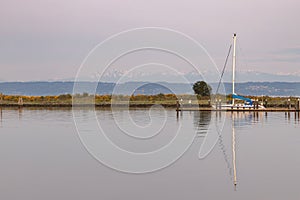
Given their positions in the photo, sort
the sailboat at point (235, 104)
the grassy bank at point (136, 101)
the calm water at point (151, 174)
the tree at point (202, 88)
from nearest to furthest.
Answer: the calm water at point (151, 174) < the sailboat at point (235, 104) < the grassy bank at point (136, 101) < the tree at point (202, 88)

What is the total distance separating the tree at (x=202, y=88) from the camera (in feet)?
227

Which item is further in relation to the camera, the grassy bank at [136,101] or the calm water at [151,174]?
the grassy bank at [136,101]

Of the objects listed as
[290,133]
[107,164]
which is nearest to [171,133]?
[290,133]

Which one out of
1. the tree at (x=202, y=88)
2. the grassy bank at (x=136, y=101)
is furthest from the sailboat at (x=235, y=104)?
the tree at (x=202, y=88)

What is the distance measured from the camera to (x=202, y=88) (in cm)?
6988

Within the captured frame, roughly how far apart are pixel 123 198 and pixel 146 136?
1388 centimetres

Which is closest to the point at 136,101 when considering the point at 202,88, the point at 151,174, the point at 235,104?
the point at 202,88

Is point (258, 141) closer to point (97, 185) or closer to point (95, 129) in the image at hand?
point (95, 129)

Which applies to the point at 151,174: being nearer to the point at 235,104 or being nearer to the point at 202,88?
the point at 235,104

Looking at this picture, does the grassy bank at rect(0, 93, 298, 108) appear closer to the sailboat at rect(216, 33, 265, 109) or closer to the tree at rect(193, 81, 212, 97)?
the tree at rect(193, 81, 212, 97)

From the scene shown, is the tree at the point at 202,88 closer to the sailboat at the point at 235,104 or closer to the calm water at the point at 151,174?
the sailboat at the point at 235,104

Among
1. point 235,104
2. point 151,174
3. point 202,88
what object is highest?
point 202,88

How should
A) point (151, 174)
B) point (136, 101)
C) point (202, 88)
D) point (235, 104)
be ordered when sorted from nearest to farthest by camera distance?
point (151, 174) < point (235, 104) < point (202, 88) < point (136, 101)

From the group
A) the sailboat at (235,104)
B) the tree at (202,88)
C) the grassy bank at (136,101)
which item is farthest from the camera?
the tree at (202,88)
